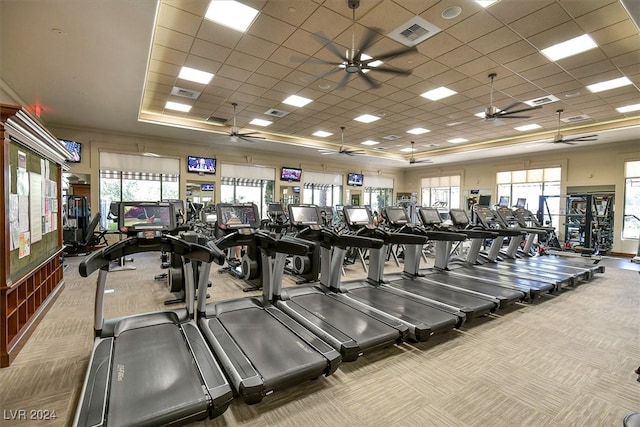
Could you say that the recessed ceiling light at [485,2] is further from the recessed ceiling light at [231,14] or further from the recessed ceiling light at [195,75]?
the recessed ceiling light at [195,75]

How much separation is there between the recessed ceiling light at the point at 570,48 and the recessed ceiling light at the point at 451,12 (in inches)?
76.1

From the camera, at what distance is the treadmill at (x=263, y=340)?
83.4 inches

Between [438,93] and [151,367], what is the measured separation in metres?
7.03

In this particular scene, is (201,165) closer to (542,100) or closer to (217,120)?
(217,120)

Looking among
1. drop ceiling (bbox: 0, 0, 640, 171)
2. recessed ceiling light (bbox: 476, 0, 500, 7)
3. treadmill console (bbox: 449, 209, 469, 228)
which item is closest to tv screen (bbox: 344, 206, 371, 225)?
treadmill console (bbox: 449, 209, 469, 228)

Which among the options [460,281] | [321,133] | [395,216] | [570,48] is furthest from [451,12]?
[321,133]

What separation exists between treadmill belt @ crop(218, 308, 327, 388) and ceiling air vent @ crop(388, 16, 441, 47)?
4.28 meters

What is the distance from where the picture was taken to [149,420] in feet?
5.54

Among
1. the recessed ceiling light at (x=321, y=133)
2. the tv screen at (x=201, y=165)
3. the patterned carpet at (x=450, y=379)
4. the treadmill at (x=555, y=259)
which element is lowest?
the patterned carpet at (x=450, y=379)

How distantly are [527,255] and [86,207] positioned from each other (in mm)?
11686

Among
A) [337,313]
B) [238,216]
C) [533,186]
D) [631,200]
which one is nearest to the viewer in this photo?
[337,313]

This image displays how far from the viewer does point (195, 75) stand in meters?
5.83

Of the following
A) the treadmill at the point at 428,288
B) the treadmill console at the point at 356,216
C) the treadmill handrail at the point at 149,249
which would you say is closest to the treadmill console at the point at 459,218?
the treadmill at the point at 428,288

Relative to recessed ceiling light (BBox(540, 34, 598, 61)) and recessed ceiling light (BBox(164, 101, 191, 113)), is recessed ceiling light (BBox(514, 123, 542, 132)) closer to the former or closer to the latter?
recessed ceiling light (BBox(540, 34, 598, 61))
